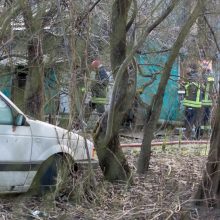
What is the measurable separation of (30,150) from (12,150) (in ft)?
0.73

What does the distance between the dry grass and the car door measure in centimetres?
24

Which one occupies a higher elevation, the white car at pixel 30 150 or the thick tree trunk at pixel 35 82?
the thick tree trunk at pixel 35 82

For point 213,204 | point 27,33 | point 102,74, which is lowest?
point 213,204

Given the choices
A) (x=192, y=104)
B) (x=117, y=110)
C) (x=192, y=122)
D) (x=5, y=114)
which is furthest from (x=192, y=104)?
(x=5, y=114)

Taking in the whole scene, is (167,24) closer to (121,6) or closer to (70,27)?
(121,6)

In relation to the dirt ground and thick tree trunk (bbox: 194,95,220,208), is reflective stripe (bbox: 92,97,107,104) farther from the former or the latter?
thick tree trunk (bbox: 194,95,220,208)

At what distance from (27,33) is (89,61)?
1425mm

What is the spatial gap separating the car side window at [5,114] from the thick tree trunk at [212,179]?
208 cm

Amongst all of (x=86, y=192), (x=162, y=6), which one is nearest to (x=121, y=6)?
(x=162, y=6)

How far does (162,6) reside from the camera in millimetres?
6230

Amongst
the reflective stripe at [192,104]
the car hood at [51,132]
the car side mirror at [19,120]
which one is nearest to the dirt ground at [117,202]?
the car hood at [51,132]

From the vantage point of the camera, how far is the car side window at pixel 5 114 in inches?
229

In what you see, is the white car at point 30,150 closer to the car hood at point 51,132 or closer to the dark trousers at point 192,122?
the car hood at point 51,132

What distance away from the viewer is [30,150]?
5.91 m
